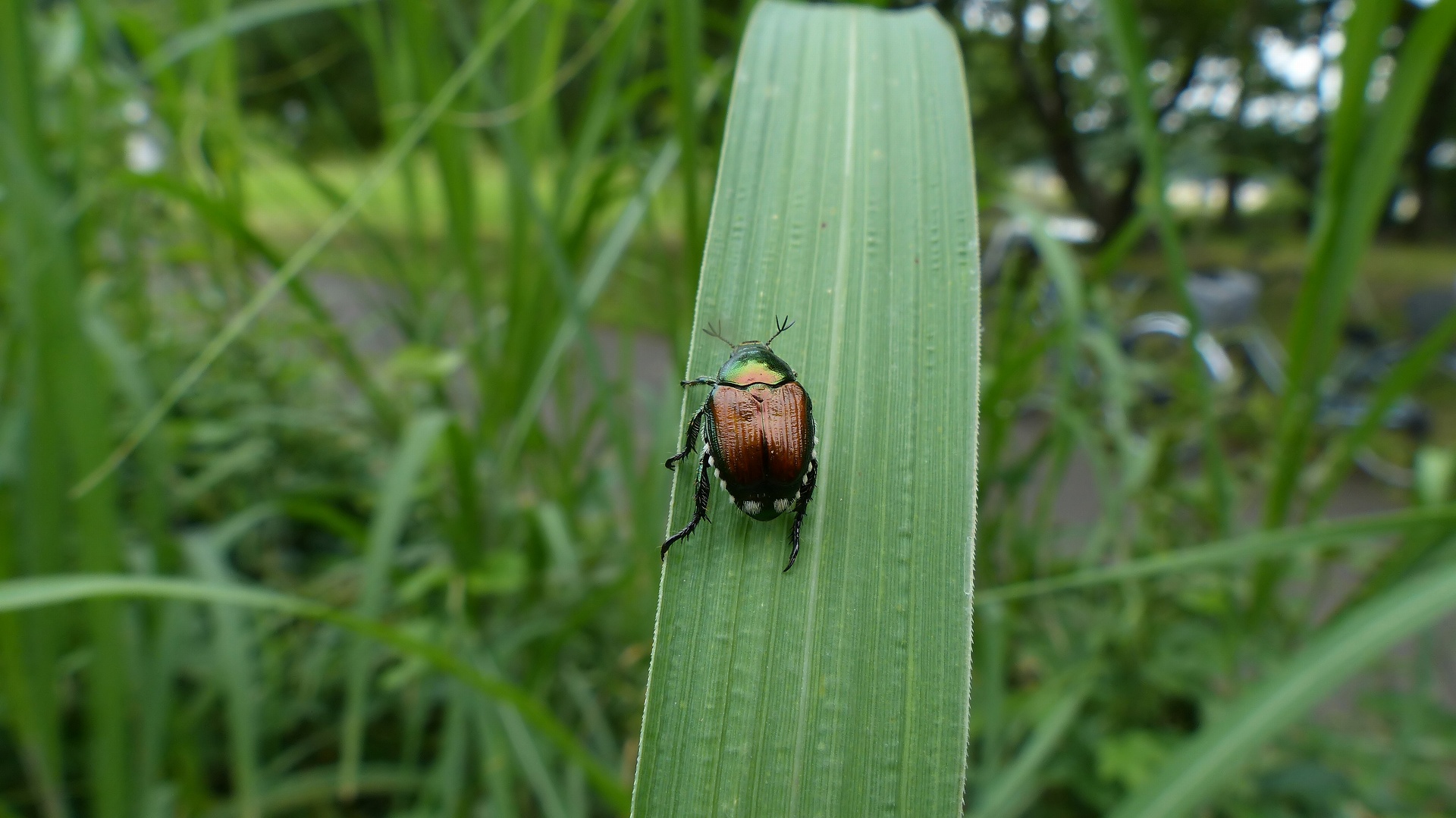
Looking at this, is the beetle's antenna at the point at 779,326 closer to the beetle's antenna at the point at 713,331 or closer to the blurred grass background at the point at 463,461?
the beetle's antenna at the point at 713,331

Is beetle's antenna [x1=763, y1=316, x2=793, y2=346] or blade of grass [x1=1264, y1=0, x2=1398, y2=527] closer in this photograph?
beetle's antenna [x1=763, y1=316, x2=793, y2=346]

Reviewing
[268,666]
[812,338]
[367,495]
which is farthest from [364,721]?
[812,338]

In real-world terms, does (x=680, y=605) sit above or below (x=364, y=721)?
above

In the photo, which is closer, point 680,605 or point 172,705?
point 680,605

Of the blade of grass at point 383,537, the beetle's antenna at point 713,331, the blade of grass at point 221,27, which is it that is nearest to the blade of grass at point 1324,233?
the beetle's antenna at point 713,331

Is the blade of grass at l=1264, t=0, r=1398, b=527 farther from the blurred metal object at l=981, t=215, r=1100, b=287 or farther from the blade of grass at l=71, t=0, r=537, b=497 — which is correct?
the blade of grass at l=71, t=0, r=537, b=497

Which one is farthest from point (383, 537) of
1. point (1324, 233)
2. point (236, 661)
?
point (1324, 233)

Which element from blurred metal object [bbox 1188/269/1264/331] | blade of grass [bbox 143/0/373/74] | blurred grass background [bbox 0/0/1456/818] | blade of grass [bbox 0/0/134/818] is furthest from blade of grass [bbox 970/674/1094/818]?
blurred metal object [bbox 1188/269/1264/331]

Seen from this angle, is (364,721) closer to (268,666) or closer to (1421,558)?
(268,666)
